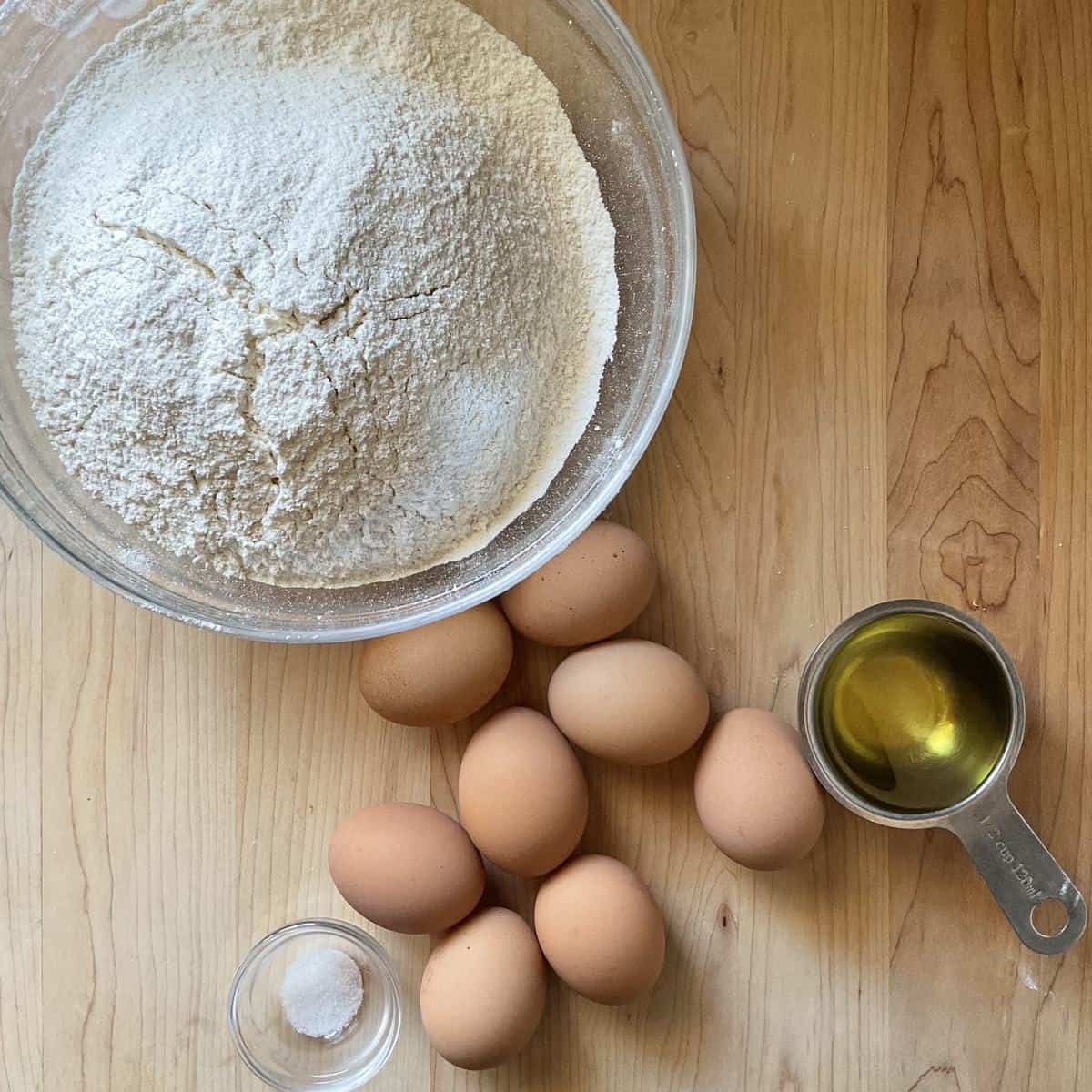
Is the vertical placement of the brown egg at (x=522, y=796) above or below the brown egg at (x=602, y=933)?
above

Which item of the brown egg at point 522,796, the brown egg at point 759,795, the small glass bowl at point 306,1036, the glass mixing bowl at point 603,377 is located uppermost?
the glass mixing bowl at point 603,377

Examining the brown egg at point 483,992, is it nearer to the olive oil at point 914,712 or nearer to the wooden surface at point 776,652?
the wooden surface at point 776,652

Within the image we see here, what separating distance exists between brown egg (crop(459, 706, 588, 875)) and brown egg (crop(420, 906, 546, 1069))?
5 cm

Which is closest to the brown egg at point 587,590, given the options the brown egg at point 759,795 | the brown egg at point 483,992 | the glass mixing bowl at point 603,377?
the glass mixing bowl at point 603,377

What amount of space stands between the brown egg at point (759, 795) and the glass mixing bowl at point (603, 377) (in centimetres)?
21

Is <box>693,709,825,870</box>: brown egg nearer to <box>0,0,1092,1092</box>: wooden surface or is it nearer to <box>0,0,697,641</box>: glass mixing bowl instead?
<box>0,0,1092,1092</box>: wooden surface

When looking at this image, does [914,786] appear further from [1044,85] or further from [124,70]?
[124,70]

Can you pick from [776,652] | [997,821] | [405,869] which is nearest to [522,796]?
[405,869]

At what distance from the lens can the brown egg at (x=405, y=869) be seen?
0.79 meters

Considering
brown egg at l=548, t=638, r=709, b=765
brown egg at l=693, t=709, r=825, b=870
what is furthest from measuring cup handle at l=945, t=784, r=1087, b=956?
brown egg at l=548, t=638, r=709, b=765

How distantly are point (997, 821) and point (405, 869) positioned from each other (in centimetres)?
46

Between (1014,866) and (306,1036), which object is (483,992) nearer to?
(306,1036)

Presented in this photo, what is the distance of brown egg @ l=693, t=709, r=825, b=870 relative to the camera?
2.61 ft

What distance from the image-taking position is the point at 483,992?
2.59 feet
